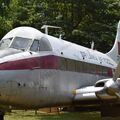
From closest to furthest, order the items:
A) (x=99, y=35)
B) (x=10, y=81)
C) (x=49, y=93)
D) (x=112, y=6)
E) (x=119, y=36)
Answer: (x=10, y=81)
(x=49, y=93)
(x=119, y=36)
(x=99, y=35)
(x=112, y=6)

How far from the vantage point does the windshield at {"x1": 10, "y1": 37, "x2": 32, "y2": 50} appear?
10.9 metres

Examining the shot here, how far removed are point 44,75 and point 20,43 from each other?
123 centimetres

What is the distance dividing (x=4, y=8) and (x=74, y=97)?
753 inches

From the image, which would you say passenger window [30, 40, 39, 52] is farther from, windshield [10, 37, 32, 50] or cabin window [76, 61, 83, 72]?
cabin window [76, 61, 83, 72]

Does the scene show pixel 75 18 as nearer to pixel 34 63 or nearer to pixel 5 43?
pixel 5 43

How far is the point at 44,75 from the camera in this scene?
35.9 ft

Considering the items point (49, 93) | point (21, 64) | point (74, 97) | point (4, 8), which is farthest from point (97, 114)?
point (4, 8)

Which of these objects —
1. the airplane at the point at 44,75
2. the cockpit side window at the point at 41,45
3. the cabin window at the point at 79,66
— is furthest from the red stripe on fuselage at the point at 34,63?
the cabin window at the point at 79,66

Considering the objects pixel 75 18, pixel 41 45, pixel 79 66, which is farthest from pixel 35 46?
pixel 75 18

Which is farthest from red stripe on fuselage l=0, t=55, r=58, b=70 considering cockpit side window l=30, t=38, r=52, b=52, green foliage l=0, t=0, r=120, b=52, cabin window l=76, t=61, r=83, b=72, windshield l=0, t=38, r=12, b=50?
green foliage l=0, t=0, r=120, b=52

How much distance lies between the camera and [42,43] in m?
11.4

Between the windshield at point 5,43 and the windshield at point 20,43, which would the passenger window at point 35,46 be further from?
the windshield at point 5,43

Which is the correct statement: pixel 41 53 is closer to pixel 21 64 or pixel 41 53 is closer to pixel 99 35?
pixel 21 64

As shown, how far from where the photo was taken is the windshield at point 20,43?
1090 centimetres
